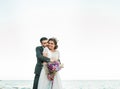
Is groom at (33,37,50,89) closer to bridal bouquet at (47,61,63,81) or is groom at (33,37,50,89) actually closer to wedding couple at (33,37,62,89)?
wedding couple at (33,37,62,89)

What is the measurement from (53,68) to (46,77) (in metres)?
0.37

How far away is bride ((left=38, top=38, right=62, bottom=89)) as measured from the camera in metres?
10.1

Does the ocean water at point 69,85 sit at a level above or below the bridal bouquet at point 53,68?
below

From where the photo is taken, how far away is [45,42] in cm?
1038

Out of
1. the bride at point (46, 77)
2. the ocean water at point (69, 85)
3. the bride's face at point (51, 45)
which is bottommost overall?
the ocean water at point (69, 85)

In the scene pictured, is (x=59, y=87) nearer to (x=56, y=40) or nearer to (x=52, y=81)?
(x=52, y=81)

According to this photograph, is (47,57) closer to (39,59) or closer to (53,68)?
(53,68)

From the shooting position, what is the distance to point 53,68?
32.8 feet

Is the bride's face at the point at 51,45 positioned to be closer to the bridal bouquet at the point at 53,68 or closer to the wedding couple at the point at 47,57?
the wedding couple at the point at 47,57

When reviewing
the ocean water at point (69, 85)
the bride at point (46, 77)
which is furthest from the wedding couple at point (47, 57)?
the ocean water at point (69, 85)

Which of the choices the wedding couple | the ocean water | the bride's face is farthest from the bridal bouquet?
the ocean water

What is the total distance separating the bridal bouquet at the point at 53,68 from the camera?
10.0 meters

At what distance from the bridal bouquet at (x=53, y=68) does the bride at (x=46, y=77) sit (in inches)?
3.9

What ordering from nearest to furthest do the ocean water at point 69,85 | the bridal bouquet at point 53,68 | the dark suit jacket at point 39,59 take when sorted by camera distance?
1. the bridal bouquet at point 53,68
2. the dark suit jacket at point 39,59
3. the ocean water at point 69,85
